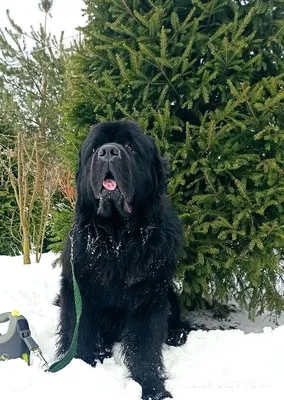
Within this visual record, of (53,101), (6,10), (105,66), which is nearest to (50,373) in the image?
(105,66)

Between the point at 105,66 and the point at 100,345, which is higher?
the point at 105,66

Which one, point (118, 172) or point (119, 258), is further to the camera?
point (119, 258)

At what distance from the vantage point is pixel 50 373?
220cm

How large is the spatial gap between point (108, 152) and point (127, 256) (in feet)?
2.29

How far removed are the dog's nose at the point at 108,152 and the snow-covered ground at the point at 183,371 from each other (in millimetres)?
1137

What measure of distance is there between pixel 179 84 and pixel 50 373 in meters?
2.41

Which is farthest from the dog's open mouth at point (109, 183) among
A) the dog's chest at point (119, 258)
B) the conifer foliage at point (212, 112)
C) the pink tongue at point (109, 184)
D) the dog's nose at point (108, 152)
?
the conifer foliage at point (212, 112)

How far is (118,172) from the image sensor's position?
241cm

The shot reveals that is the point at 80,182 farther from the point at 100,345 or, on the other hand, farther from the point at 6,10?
the point at 6,10

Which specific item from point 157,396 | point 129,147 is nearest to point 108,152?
point 129,147

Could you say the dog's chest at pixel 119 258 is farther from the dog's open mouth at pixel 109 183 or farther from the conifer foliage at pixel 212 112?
the conifer foliage at pixel 212 112

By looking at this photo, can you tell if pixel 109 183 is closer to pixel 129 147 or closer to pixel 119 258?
pixel 129 147

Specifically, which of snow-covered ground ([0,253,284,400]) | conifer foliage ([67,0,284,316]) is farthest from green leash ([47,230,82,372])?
conifer foliage ([67,0,284,316])

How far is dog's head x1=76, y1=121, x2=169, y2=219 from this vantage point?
2428 mm
